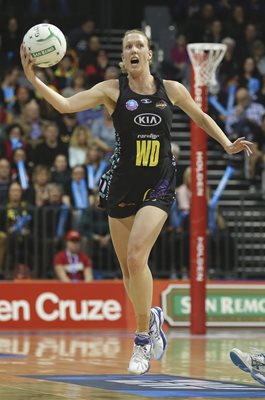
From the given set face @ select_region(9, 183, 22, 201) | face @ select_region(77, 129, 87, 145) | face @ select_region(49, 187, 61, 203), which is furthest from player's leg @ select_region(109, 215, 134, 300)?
face @ select_region(77, 129, 87, 145)

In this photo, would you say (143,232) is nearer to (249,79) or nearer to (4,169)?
(4,169)

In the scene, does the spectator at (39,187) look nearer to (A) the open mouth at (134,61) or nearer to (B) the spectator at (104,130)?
(B) the spectator at (104,130)

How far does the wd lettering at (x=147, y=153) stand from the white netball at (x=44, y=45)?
41.8 inches

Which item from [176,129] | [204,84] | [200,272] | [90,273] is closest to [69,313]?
[90,273]

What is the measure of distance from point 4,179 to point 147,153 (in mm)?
9760

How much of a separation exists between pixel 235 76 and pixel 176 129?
1705 millimetres

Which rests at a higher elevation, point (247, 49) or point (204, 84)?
point (247, 49)

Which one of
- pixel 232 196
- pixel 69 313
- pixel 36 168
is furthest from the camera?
pixel 232 196

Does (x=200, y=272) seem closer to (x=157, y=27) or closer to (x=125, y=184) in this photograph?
(x=125, y=184)

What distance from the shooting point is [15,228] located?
62.6ft

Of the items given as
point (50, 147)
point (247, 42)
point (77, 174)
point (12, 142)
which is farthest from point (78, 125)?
point (247, 42)

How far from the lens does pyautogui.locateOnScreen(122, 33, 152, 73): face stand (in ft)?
33.4

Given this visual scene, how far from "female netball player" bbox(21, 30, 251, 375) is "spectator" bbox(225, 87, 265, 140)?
12.7 metres

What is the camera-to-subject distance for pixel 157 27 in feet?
92.2
